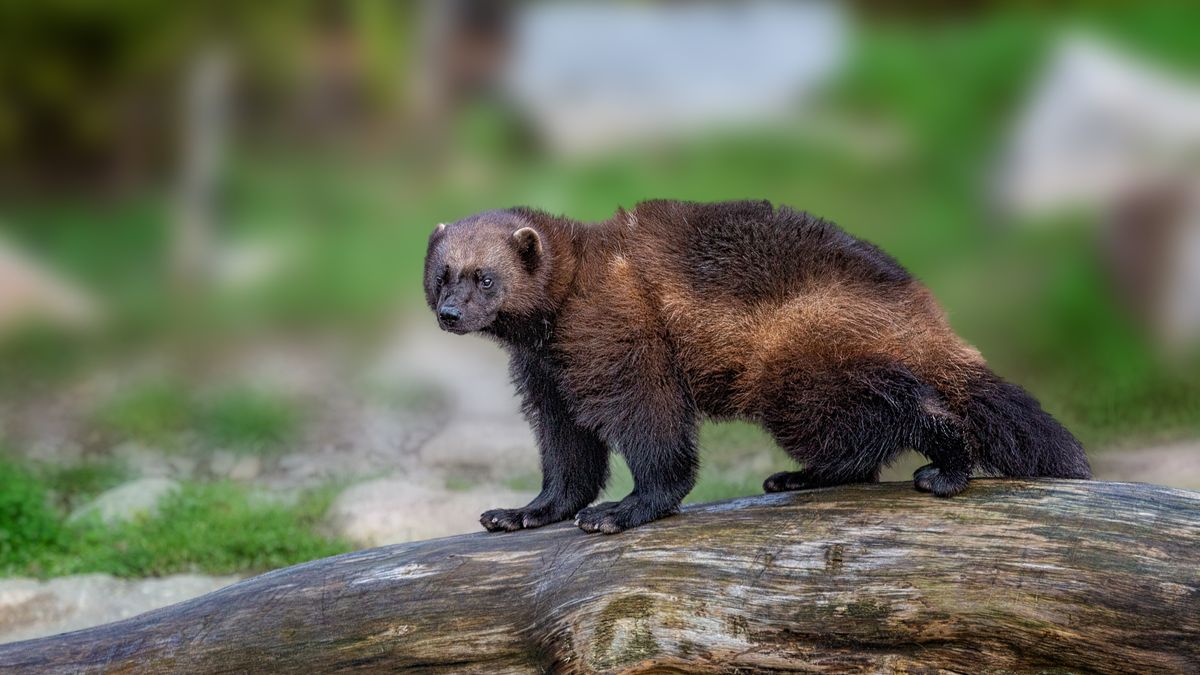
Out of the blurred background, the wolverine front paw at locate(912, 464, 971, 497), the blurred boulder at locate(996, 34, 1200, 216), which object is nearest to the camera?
the wolverine front paw at locate(912, 464, 971, 497)

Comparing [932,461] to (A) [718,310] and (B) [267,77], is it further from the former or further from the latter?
(B) [267,77]

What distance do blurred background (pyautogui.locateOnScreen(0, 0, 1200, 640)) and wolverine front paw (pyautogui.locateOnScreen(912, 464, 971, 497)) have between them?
4.74m

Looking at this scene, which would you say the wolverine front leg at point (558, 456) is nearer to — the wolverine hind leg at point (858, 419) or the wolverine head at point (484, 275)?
the wolverine head at point (484, 275)

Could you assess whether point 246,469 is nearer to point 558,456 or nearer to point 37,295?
point 37,295

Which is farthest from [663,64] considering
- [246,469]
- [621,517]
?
[621,517]

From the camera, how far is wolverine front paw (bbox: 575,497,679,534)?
12.4 feet

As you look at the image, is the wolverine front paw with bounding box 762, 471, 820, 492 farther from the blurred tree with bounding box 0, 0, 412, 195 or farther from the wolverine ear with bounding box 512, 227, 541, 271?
the blurred tree with bounding box 0, 0, 412, 195

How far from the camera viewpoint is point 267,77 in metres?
9.67

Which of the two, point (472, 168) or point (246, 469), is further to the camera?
point (472, 168)

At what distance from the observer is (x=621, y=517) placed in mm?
3789

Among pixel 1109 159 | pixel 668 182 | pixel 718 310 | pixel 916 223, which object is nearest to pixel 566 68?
pixel 668 182

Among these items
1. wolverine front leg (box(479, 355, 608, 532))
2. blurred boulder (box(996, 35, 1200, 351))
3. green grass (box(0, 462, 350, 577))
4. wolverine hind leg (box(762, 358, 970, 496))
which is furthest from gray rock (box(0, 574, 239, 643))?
blurred boulder (box(996, 35, 1200, 351))

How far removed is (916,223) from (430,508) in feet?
15.9

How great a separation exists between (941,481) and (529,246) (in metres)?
1.48
